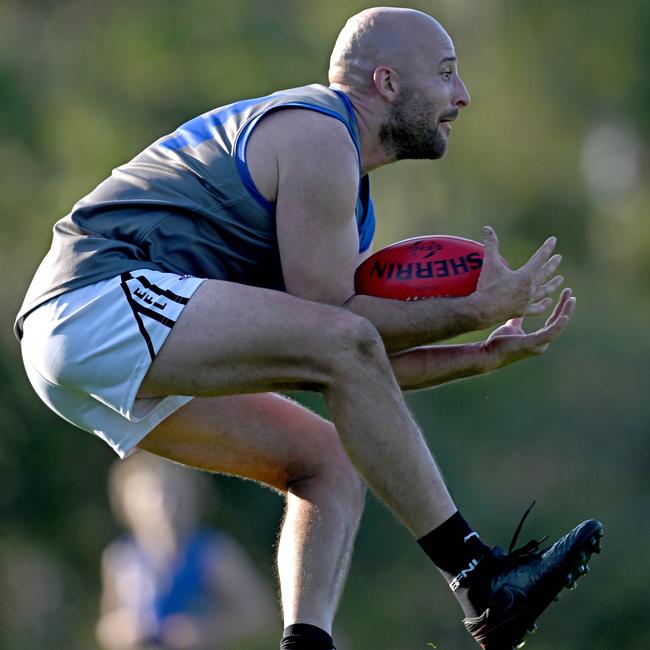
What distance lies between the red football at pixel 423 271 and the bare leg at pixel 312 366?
38cm

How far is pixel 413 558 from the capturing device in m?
11.6

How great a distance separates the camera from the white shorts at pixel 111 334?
4.79 meters

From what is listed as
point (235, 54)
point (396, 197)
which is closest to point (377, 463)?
point (396, 197)

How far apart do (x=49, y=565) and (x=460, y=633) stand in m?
3.02

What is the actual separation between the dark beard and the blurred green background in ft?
13.2

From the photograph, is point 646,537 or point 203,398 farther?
point 646,537

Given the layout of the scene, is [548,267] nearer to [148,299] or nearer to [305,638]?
[148,299]

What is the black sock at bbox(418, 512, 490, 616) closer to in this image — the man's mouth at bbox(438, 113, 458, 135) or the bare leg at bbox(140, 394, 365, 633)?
the bare leg at bbox(140, 394, 365, 633)

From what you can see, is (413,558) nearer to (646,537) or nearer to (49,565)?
(646,537)

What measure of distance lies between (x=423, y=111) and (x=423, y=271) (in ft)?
1.96

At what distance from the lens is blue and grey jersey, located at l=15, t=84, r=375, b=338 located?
498 cm

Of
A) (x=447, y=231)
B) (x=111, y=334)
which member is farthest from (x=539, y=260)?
(x=447, y=231)

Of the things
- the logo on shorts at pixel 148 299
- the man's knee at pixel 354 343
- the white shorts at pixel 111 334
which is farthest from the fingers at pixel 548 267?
the logo on shorts at pixel 148 299

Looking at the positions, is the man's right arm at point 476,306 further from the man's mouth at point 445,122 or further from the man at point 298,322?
the man's mouth at point 445,122
